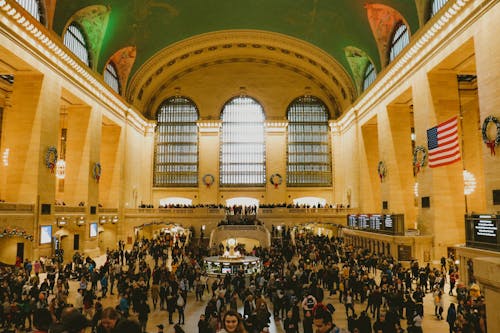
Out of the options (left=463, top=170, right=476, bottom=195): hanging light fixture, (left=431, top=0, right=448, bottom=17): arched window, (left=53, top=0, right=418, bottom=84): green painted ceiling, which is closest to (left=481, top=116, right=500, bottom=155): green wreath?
(left=431, top=0, right=448, bottom=17): arched window

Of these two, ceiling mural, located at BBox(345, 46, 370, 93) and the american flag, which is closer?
the american flag

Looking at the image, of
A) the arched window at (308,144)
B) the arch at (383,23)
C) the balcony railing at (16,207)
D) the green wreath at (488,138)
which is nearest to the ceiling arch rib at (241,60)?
the arched window at (308,144)

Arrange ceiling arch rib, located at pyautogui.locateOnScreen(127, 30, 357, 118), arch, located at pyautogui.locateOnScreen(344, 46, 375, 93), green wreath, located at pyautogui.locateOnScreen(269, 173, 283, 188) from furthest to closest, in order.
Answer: green wreath, located at pyautogui.locateOnScreen(269, 173, 283, 188)
ceiling arch rib, located at pyautogui.locateOnScreen(127, 30, 357, 118)
arch, located at pyautogui.locateOnScreen(344, 46, 375, 93)

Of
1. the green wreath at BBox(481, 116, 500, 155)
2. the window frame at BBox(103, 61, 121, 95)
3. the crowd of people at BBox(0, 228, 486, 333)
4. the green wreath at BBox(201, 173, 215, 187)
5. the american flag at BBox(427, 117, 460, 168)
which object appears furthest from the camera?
the green wreath at BBox(201, 173, 215, 187)

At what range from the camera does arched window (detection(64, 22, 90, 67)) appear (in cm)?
2212

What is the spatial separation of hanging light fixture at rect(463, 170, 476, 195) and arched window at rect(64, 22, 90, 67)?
78.2 feet

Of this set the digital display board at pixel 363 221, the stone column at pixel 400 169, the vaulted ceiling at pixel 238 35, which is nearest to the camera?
the digital display board at pixel 363 221

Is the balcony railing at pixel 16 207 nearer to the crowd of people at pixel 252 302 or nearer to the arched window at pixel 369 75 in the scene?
the crowd of people at pixel 252 302

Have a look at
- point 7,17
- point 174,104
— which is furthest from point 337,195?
point 7,17

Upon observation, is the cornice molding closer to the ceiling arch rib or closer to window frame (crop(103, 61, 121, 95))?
window frame (crop(103, 61, 121, 95))

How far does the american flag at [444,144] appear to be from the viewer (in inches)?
574

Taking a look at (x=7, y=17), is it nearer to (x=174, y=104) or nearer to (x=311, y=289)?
(x=311, y=289)

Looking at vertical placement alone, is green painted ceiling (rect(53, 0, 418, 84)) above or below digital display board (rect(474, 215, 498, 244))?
above

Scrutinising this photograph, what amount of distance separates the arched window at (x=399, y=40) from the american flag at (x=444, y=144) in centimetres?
792
